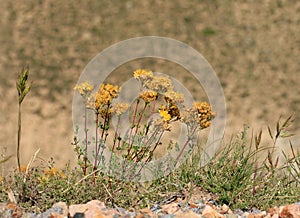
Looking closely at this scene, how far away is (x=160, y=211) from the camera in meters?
3.96

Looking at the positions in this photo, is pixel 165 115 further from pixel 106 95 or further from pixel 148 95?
pixel 106 95

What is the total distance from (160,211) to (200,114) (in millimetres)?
742

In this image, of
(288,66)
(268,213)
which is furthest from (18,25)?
(268,213)

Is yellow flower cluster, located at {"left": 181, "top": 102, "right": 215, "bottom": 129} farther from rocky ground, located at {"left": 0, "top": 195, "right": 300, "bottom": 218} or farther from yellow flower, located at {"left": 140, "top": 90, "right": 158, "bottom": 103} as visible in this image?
rocky ground, located at {"left": 0, "top": 195, "right": 300, "bottom": 218}

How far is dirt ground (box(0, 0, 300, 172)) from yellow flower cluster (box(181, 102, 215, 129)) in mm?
4479

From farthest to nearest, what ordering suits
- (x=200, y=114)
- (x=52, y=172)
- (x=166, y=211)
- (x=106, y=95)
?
(x=52, y=172)
(x=200, y=114)
(x=106, y=95)
(x=166, y=211)

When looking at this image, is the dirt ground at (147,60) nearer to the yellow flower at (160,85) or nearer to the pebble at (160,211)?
the yellow flower at (160,85)

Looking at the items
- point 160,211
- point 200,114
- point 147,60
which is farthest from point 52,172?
point 147,60

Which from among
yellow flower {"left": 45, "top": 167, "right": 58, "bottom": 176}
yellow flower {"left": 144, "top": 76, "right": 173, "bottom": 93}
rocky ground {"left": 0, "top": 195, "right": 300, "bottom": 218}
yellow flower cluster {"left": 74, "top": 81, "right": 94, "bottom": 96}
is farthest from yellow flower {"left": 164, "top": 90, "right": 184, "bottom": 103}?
yellow flower {"left": 45, "top": 167, "right": 58, "bottom": 176}

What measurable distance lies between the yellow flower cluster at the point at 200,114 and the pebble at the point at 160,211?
0.56 metres

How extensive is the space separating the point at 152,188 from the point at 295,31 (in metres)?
7.47

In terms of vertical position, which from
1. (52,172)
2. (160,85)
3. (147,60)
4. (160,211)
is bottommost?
(160,211)

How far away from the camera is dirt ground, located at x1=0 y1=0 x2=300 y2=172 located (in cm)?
936

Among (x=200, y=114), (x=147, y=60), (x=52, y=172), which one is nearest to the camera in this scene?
(x=200, y=114)
